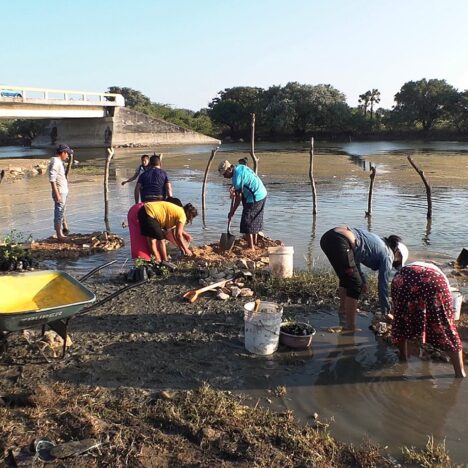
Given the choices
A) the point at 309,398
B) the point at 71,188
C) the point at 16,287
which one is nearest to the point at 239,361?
the point at 309,398

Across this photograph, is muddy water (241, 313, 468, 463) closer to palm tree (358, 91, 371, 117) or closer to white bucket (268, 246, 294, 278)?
white bucket (268, 246, 294, 278)

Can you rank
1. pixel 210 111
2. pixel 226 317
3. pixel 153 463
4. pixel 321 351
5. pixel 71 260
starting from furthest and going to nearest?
pixel 210 111, pixel 71 260, pixel 226 317, pixel 321 351, pixel 153 463

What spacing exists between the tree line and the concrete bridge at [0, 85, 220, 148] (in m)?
8.48

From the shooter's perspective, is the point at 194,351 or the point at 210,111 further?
the point at 210,111

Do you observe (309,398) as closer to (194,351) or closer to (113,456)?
(194,351)

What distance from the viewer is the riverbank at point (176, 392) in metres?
3.07

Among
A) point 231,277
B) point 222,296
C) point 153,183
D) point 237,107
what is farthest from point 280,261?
point 237,107

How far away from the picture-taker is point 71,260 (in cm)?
839

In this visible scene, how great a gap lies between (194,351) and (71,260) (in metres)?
4.62

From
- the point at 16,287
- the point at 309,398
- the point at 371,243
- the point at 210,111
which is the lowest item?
the point at 309,398

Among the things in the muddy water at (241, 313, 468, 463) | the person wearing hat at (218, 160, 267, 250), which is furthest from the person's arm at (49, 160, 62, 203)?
the muddy water at (241, 313, 468, 463)

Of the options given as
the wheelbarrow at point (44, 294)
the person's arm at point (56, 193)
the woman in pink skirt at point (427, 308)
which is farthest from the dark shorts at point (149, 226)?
the woman in pink skirt at point (427, 308)

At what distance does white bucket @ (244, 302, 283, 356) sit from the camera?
14.4 feet

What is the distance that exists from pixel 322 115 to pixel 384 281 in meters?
56.7
